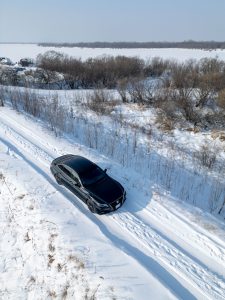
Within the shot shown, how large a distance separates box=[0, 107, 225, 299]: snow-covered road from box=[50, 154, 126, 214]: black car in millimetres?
389

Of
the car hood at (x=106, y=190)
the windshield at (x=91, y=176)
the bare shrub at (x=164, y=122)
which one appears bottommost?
the bare shrub at (x=164, y=122)

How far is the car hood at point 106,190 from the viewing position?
11617 millimetres

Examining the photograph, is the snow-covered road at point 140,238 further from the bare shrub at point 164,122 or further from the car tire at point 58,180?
the bare shrub at point 164,122

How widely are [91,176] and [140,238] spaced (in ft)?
11.2

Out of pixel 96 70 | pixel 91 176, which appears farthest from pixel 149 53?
pixel 91 176

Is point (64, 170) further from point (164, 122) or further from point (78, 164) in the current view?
point (164, 122)

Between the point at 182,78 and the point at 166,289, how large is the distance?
2500 cm

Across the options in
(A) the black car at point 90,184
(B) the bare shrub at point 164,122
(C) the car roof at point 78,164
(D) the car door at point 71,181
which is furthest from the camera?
(B) the bare shrub at point 164,122

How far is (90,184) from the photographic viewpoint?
12.1 m

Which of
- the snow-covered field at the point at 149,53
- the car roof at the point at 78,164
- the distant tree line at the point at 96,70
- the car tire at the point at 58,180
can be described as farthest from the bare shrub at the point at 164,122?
the snow-covered field at the point at 149,53

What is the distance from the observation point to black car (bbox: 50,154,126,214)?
11547 millimetres

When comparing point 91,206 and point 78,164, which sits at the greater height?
point 78,164

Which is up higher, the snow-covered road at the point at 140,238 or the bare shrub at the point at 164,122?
the snow-covered road at the point at 140,238

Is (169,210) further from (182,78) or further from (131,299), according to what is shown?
(182,78)
